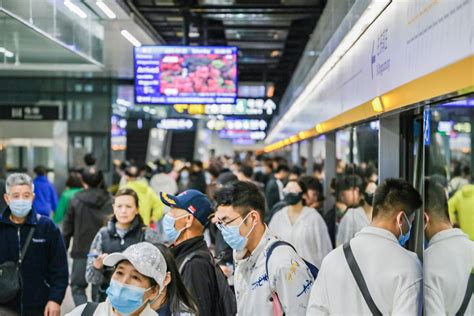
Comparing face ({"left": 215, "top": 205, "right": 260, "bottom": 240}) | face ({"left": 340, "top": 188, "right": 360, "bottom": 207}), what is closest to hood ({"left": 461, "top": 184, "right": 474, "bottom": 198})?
face ({"left": 215, "top": 205, "right": 260, "bottom": 240})

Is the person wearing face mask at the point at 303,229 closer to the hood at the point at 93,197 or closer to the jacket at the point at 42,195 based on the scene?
the hood at the point at 93,197

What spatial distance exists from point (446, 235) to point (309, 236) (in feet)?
11.2

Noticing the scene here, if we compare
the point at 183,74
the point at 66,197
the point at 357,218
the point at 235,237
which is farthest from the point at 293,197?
the point at 183,74

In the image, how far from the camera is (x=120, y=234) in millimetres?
6203

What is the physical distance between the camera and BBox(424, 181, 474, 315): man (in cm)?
378

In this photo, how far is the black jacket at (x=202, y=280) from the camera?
4145 millimetres

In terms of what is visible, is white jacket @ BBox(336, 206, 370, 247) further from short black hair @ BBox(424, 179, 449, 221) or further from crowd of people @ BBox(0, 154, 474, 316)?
short black hair @ BBox(424, 179, 449, 221)

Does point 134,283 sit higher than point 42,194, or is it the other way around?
point 134,283

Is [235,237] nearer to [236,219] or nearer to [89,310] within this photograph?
[236,219]

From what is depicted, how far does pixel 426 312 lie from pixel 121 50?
12108 millimetres

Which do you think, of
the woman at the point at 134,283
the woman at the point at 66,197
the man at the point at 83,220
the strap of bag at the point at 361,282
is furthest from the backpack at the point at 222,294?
the woman at the point at 66,197

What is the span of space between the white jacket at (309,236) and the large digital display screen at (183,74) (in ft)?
16.5

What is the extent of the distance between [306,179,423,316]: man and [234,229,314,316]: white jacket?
0.09 m

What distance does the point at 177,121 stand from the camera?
2894 centimetres
